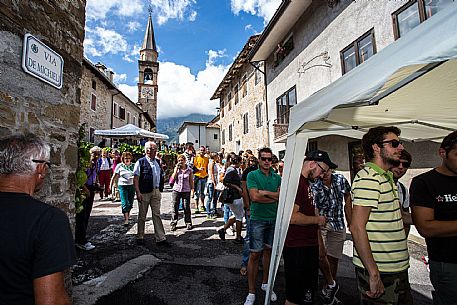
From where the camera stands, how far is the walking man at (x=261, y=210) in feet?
9.87

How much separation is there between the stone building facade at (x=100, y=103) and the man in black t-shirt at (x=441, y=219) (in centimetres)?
1700

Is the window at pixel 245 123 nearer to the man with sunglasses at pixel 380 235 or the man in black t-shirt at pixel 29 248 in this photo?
the man with sunglasses at pixel 380 235

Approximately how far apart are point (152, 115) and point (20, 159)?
38.8 m

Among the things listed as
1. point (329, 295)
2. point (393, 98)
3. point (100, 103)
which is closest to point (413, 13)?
point (393, 98)

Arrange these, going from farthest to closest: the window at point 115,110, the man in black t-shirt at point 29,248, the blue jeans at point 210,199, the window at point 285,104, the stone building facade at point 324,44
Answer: the window at point 115,110, the window at point 285,104, the blue jeans at point 210,199, the stone building facade at point 324,44, the man in black t-shirt at point 29,248

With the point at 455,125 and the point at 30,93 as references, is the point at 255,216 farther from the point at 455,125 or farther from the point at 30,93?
the point at 455,125

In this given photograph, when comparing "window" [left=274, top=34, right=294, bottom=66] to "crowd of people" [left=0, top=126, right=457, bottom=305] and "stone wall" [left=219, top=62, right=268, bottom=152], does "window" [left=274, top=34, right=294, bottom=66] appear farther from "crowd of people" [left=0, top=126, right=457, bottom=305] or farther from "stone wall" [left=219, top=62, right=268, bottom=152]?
"crowd of people" [left=0, top=126, right=457, bottom=305]

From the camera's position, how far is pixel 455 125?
338 cm

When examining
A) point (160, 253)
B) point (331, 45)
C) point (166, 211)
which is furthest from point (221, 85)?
point (160, 253)

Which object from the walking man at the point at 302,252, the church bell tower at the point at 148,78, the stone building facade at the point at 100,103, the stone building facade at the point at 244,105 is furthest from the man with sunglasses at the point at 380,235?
the church bell tower at the point at 148,78

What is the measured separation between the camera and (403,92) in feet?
8.80

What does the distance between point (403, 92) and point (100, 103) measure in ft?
75.5

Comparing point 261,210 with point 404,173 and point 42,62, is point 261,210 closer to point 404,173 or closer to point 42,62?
point 404,173

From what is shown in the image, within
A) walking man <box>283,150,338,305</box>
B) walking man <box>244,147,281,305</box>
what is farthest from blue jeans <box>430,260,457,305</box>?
walking man <box>244,147,281,305</box>
